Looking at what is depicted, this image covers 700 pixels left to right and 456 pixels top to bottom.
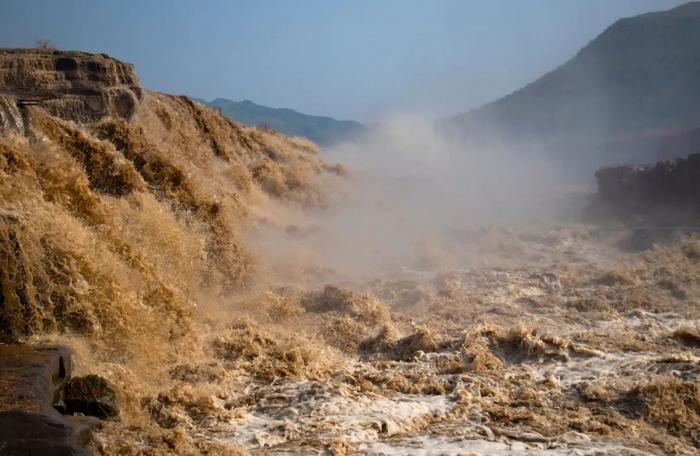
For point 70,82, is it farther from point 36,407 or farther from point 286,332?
point 36,407

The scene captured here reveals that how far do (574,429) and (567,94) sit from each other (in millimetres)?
56337

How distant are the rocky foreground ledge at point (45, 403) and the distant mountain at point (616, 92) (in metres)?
42.7

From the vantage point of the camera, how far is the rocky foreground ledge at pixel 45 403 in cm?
329

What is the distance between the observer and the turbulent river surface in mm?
5105

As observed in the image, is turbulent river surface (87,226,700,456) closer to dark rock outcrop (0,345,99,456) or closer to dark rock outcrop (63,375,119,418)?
dark rock outcrop (63,375,119,418)

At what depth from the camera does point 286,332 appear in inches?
326

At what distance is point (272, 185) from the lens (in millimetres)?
17156

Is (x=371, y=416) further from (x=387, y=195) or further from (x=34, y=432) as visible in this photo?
(x=387, y=195)

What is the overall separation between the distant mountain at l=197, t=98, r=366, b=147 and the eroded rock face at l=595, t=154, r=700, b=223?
26.8 meters

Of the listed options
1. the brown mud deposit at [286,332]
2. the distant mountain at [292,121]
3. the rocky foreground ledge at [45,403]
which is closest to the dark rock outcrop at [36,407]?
the rocky foreground ledge at [45,403]

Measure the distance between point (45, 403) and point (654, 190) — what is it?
19665mm

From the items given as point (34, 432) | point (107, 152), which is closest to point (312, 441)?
point (34, 432)

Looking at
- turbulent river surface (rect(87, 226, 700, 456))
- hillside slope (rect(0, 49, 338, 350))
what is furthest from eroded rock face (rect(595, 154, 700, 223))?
hillside slope (rect(0, 49, 338, 350))

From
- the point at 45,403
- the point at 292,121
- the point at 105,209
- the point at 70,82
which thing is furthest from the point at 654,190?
the point at 292,121
